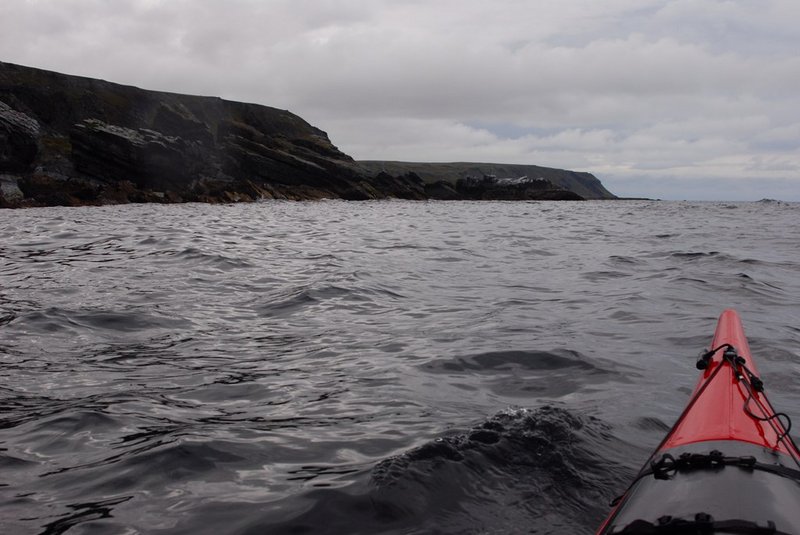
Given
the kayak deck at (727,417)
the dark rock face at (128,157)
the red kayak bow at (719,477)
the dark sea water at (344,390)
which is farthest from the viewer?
the dark rock face at (128,157)

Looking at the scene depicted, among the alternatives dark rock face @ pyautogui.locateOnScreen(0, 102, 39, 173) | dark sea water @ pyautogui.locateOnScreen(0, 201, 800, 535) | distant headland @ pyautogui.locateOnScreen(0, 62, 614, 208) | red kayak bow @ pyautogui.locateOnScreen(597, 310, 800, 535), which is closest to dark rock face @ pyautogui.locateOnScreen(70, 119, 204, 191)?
distant headland @ pyautogui.locateOnScreen(0, 62, 614, 208)

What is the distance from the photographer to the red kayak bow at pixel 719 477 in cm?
212

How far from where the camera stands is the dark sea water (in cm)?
321

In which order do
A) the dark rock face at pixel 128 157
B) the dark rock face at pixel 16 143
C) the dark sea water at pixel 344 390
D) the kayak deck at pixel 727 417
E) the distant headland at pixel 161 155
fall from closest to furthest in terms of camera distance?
the kayak deck at pixel 727 417, the dark sea water at pixel 344 390, the dark rock face at pixel 16 143, the distant headland at pixel 161 155, the dark rock face at pixel 128 157

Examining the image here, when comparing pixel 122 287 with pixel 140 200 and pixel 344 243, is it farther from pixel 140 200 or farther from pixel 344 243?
pixel 140 200

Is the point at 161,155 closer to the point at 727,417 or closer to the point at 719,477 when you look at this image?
the point at 727,417

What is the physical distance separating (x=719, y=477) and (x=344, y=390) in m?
3.17

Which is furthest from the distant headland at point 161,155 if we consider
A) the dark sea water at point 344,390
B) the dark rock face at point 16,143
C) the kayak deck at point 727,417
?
the kayak deck at point 727,417

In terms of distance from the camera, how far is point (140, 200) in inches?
1719

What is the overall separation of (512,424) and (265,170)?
202 ft

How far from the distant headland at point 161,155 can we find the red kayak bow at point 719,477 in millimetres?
38464

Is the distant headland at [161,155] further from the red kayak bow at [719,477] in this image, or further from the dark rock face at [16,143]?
the red kayak bow at [719,477]

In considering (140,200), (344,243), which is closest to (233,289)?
(344,243)

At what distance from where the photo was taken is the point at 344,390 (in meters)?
5.02
